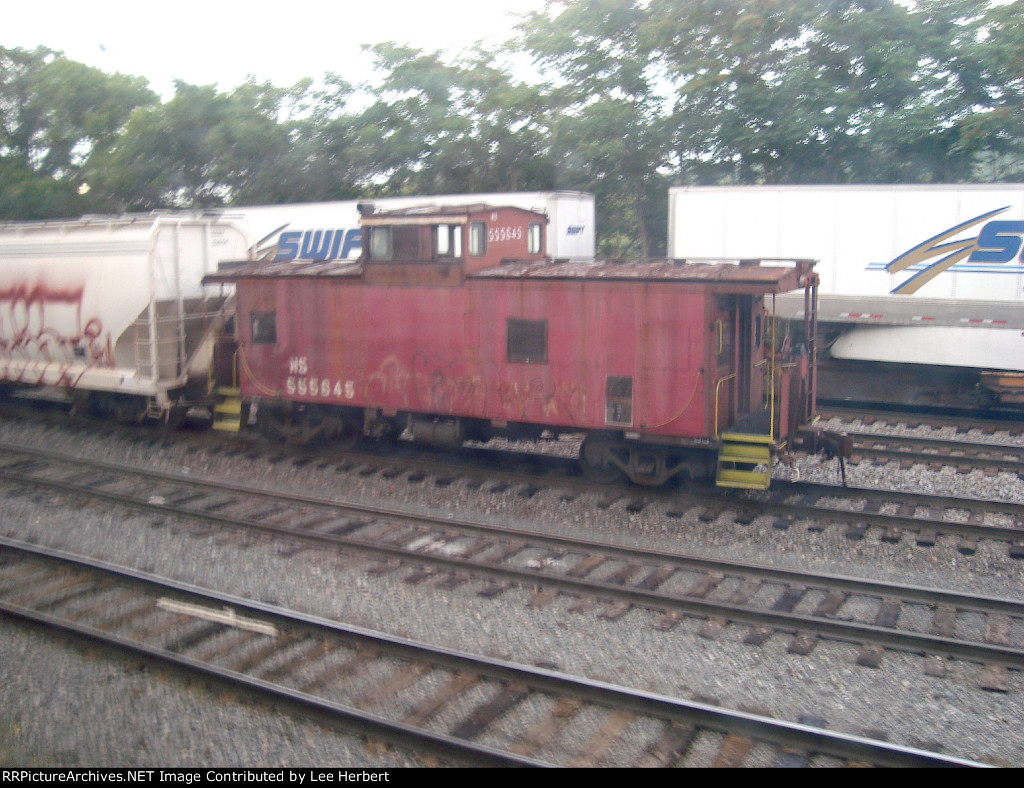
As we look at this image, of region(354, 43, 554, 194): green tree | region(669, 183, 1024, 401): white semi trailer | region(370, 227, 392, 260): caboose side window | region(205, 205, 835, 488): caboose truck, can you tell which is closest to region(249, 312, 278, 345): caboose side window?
region(205, 205, 835, 488): caboose truck

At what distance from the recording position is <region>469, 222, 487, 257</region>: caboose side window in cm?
1071

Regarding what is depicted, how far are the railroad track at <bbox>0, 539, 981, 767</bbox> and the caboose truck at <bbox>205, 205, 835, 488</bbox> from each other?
173 inches

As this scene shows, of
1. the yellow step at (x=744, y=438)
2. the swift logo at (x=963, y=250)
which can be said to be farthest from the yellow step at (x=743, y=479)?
the swift logo at (x=963, y=250)

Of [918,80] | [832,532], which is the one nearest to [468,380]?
[832,532]

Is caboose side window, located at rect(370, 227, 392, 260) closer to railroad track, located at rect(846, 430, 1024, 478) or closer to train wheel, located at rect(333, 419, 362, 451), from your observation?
train wheel, located at rect(333, 419, 362, 451)

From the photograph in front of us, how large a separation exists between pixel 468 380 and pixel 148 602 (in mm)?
4717

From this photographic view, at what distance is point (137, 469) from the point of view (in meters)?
11.8

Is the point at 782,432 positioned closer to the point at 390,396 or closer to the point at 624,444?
the point at 624,444

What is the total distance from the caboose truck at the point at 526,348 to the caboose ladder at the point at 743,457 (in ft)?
0.05

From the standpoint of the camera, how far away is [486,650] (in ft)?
21.6

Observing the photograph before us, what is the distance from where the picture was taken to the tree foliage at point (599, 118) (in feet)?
62.3

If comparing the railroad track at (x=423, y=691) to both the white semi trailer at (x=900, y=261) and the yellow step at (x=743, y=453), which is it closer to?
the yellow step at (x=743, y=453)

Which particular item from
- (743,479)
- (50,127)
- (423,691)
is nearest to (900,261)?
(743,479)

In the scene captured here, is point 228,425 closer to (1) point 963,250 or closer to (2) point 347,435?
(2) point 347,435
